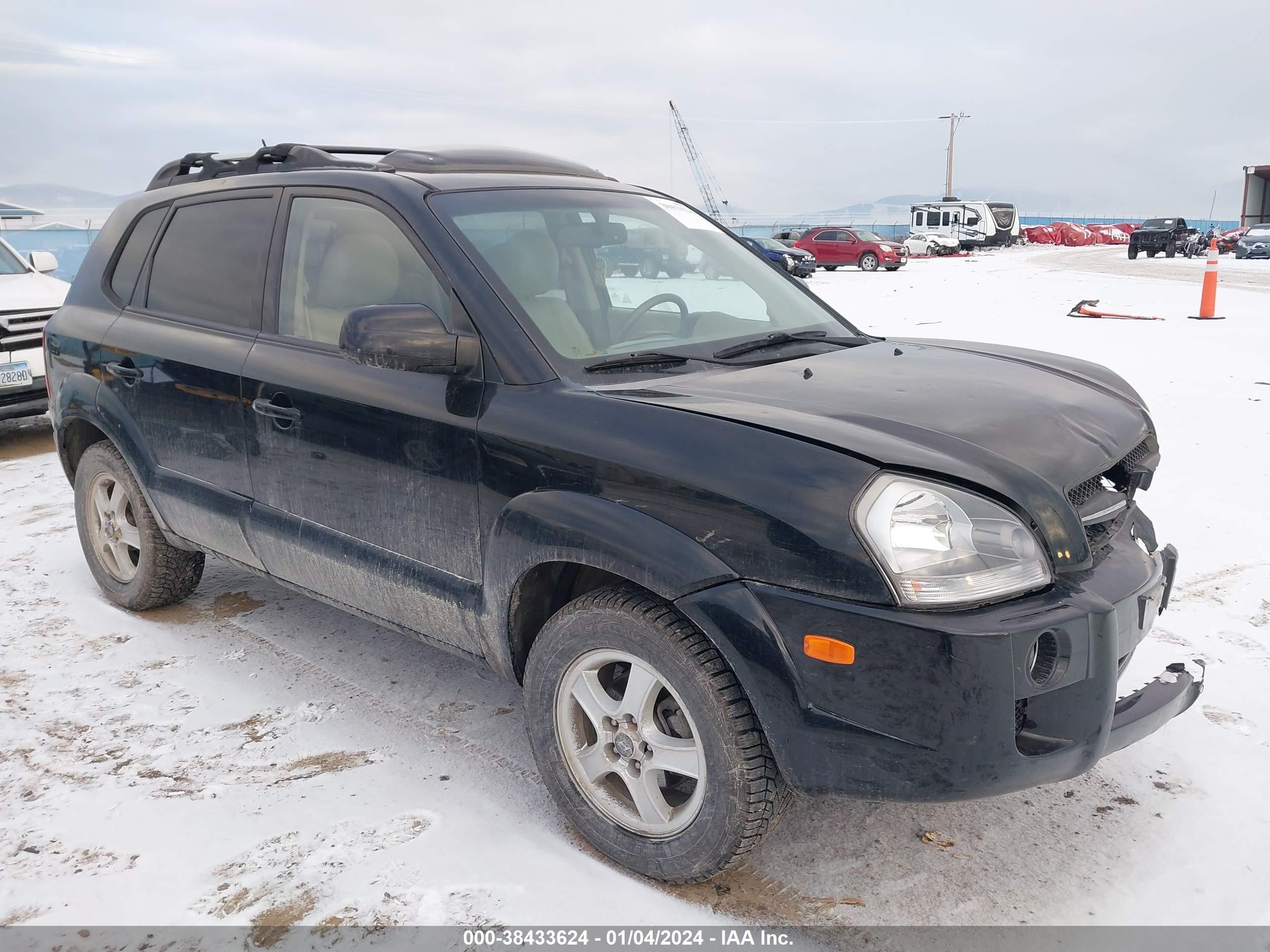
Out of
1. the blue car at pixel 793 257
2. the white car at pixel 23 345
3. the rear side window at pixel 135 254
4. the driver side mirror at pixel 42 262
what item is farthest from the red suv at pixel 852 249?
the rear side window at pixel 135 254

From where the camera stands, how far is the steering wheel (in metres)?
3.13

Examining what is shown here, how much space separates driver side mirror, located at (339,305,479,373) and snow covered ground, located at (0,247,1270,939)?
1.27 meters

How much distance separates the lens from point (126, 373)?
403cm

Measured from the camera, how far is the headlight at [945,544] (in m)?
2.13

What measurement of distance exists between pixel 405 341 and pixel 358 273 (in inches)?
27.2

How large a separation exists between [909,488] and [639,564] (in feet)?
2.08

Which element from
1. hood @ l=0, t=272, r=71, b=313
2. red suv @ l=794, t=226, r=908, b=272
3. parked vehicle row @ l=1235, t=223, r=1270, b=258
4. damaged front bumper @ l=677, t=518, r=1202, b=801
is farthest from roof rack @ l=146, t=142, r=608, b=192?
parked vehicle row @ l=1235, t=223, r=1270, b=258

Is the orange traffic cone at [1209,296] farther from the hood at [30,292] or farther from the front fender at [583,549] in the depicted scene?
the front fender at [583,549]

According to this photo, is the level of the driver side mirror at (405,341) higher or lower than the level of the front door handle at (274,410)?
higher

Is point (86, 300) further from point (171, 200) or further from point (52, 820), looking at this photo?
point (52, 820)

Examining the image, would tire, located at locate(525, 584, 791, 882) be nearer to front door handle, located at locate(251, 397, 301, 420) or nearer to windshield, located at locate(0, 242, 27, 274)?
front door handle, located at locate(251, 397, 301, 420)

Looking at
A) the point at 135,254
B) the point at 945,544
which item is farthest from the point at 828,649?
the point at 135,254

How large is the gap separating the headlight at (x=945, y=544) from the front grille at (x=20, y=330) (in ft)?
24.8

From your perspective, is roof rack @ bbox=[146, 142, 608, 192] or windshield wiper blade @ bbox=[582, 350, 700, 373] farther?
roof rack @ bbox=[146, 142, 608, 192]
